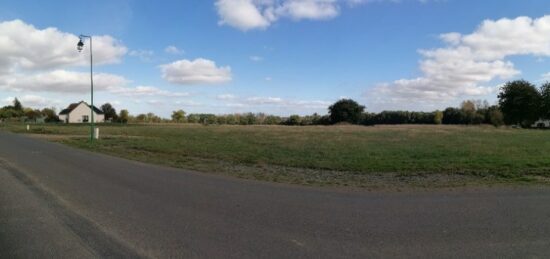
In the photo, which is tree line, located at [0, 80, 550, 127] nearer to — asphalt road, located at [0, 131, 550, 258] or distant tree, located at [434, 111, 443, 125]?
distant tree, located at [434, 111, 443, 125]

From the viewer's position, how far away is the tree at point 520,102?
283 ft

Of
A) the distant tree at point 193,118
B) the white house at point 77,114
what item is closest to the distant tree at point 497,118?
the distant tree at point 193,118

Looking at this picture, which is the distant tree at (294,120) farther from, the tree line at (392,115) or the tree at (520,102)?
the tree at (520,102)

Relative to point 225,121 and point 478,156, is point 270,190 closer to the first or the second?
point 478,156

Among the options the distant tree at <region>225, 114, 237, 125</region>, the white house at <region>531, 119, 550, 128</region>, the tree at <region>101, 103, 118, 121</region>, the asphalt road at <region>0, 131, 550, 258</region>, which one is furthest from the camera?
the tree at <region>101, 103, 118, 121</region>

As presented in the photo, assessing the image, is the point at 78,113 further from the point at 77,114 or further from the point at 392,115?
the point at 392,115

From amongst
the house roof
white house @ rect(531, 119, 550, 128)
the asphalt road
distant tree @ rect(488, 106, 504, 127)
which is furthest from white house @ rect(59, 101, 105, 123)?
the asphalt road

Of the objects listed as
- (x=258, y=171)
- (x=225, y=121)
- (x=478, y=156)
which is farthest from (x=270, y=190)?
(x=225, y=121)

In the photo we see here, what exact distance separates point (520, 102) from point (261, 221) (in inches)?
3651

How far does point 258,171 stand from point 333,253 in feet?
32.1

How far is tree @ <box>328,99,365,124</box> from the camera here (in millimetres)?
114688

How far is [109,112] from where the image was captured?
142 m

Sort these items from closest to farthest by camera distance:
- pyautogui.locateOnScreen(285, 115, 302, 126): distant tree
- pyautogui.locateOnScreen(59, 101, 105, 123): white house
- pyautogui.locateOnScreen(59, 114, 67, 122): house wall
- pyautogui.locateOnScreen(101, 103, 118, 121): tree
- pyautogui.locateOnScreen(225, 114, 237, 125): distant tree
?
pyautogui.locateOnScreen(285, 115, 302, 126): distant tree → pyautogui.locateOnScreen(225, 114, 237, 125): distant tree → pyautogui.locateOnScreen(59, 101, 105, 123): white house → pyautogui.locateOnScreen(59, 114, 67, 122): house wall → pyautogui.locateOnScreen(101, 103, 118, 121): tree

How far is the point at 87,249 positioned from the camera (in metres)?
5.63
